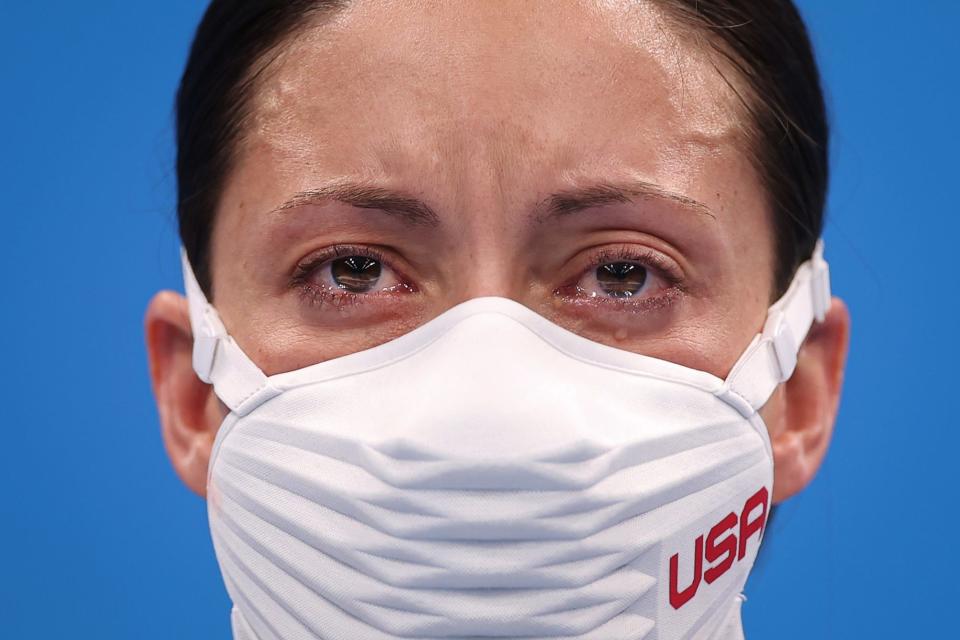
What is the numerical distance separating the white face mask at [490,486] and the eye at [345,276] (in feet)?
0.32

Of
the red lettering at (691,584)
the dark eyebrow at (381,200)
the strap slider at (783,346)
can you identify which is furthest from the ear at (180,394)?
the strap slider at (783,346)

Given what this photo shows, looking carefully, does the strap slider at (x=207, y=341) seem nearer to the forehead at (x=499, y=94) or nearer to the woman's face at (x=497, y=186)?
the woman's face at (x=497, y=186)

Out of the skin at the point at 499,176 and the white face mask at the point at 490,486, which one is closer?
the white face mask at the point at 490,486

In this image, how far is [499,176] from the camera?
162cm

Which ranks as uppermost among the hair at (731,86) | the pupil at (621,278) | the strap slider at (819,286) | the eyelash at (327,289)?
the hair at (731,86)

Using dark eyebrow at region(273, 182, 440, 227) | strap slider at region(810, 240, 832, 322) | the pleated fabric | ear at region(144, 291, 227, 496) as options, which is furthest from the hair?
the pleated fabric

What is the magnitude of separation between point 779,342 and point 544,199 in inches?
16.8

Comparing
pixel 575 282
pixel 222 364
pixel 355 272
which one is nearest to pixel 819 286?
pixel 575 282

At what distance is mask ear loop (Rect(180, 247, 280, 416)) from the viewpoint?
68.5 inches

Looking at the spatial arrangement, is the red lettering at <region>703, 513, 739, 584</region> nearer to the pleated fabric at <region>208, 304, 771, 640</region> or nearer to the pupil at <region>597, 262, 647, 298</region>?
the pleated fabric at <region>208, 304, 771, 640</region>

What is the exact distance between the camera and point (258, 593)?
1708 millimetres

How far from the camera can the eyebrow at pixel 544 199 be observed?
5.34 ft

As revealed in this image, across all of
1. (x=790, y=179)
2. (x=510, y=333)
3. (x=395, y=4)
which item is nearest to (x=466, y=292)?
(x=510, y=333)

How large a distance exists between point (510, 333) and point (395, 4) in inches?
18.9
